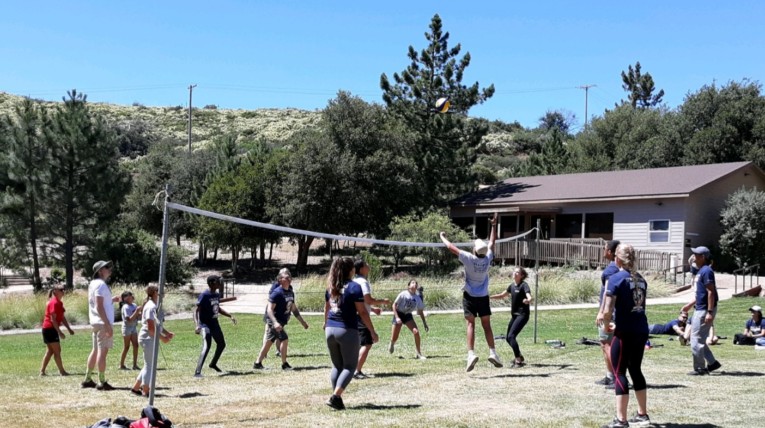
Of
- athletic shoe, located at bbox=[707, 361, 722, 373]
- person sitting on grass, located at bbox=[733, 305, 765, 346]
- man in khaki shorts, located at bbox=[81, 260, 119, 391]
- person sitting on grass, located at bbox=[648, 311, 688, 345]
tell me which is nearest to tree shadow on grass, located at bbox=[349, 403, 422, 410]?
man in khaki shorts, located at bbox=[81, 260, 119, 391]

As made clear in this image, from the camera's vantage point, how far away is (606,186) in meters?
39.6

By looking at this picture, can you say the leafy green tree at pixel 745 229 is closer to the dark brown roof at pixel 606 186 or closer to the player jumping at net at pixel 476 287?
the dark brown roof at pixel 606 186

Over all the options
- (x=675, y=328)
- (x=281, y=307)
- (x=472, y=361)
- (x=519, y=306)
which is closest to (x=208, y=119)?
(x=675, y=328)

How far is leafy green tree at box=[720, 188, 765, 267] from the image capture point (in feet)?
112

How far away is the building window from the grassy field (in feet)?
67.5

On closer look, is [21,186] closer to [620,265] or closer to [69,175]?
[69,175]

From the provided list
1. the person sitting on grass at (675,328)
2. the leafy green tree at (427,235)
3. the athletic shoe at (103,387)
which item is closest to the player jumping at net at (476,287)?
the athletic shoe at (103,387)

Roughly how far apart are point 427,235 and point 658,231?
11.1 m

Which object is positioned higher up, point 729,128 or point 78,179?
point 729,128

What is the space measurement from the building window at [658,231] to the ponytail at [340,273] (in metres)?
29.9

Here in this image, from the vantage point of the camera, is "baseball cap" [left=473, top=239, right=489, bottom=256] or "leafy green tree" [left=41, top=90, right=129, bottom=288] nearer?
"baseball cap" [left=473, top=239, right=489, bottom=256]

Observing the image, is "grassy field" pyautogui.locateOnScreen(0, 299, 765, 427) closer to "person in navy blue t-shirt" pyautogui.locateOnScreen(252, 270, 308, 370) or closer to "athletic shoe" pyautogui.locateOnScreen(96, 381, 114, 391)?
"athletic shoe" pyautogui.locateOnScreen(96, 381, 114, 391)

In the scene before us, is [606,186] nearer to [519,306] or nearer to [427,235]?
[427,235]

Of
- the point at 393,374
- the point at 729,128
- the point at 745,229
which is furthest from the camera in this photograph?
the point at 729,128
